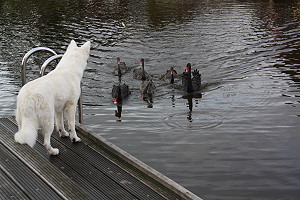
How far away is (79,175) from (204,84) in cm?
1281

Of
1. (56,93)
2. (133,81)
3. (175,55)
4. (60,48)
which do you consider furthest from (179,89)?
(56,93)

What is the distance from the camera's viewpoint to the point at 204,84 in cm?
1842

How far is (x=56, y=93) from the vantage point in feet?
21.9

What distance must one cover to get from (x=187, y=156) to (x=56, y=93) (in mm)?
5174

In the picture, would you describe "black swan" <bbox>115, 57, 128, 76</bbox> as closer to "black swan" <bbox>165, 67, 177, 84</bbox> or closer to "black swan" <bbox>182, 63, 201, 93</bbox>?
"black swan" <bbox>165, 67, 177, 84</bbox>

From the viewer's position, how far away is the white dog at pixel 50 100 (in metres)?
6.20

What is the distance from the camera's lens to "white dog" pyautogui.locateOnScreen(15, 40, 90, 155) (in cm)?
620

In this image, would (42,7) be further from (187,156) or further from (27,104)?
(27,104)

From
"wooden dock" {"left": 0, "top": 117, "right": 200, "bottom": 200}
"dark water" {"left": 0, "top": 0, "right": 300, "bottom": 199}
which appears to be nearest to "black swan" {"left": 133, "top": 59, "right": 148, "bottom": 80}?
"dark water" {"left": 0, "top": 0, "right": 300, "bottom": 199}

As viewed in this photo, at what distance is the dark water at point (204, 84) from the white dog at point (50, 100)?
3.66m

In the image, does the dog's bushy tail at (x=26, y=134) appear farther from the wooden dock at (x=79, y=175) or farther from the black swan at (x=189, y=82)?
the black swan at (x=189, y=82)

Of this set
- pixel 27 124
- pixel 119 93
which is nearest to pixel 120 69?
pixel 119 93

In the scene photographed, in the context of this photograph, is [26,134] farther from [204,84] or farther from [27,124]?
[204,84]

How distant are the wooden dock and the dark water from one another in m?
3.39
